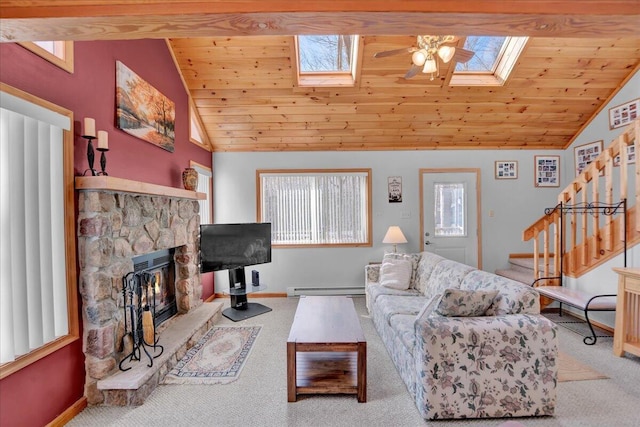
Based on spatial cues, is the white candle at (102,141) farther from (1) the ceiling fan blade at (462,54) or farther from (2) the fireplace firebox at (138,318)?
(1) the ceiling fan blade at (462,54)

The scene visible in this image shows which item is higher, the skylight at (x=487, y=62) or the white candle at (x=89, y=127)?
the skylight at (x=487, y=62)

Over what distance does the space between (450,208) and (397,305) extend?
2586 mm

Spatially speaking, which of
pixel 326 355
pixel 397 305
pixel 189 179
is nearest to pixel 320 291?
pixel 397 305

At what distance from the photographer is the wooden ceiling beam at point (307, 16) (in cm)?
117

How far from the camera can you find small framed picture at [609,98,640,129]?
12.6 feet

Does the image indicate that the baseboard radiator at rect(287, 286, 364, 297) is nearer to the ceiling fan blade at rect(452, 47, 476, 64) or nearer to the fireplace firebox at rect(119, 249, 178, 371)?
the fireplace firebox at rect(119, 249, 178, 371)

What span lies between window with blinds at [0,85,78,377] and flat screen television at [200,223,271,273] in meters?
1.68

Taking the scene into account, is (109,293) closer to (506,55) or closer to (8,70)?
(8,70)

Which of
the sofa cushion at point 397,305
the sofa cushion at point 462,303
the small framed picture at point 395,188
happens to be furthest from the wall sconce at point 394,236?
the sofa cushion at point 462,303

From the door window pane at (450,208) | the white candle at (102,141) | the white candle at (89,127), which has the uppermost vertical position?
the white candle at (89,127)

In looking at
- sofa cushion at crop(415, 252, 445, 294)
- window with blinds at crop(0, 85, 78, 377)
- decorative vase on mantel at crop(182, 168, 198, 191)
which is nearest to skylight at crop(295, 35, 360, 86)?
decorative vase on mantel at crop(182, 168, 198, 191)

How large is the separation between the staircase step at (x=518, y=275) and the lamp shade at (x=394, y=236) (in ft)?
5.49

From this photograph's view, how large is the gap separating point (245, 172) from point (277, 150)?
633mm

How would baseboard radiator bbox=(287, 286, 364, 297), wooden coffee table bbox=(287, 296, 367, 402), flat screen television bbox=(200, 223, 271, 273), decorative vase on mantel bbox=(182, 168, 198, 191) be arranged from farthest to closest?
baseboard radiator bbox=(287, 286, 364, 297) → flat screen television bbox=(200, 223, 271, 273) → decorative vase on mantel bbox=(182, 168, 198, 191) → wooden coffee table bbox=(287, 296, 367, 402)
